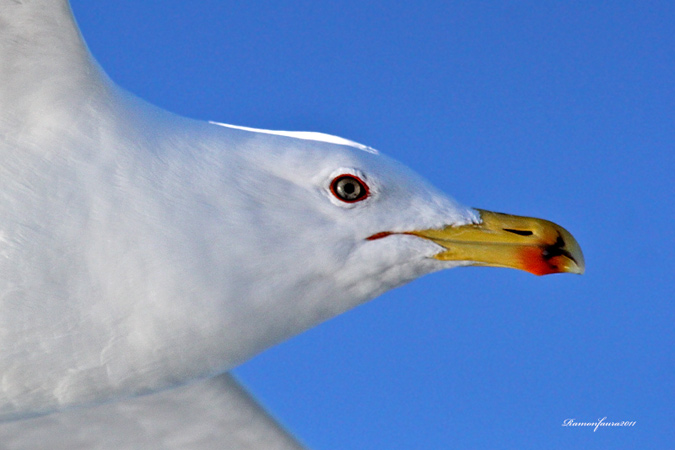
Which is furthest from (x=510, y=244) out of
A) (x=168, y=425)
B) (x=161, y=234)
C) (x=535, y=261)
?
(x=168, y=425)

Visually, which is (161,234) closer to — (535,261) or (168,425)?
(535,261)

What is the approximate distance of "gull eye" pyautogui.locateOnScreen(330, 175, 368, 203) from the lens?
9.52ft

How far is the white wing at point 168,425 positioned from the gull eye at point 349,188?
1884mm

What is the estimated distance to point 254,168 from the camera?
113 inches

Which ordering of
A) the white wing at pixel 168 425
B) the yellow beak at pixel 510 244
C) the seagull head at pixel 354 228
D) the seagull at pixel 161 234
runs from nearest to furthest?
the seagull at pixel 161 234, the seagull head at pixel 354 228, the yellow beak at pixel 510 244, the white wing at pixel 168 425

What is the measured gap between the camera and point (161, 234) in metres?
2.67

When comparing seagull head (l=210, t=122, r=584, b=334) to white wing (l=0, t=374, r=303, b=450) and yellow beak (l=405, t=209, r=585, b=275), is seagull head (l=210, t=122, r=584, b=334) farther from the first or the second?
white wing (l=0, t=374, r=303, b=450)

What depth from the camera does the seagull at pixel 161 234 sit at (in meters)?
2.64

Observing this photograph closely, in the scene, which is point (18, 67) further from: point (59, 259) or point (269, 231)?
point (269, 231)

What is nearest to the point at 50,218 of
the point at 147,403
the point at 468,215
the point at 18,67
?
the point at 18,67

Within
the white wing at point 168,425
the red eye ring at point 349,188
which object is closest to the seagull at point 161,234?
the red eye ring at point 349,188

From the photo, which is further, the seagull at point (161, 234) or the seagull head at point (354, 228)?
the seagull head at point (354, 228)

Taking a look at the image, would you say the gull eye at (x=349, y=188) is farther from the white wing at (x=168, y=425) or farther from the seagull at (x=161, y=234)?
the white wing at (x=168, y=425)

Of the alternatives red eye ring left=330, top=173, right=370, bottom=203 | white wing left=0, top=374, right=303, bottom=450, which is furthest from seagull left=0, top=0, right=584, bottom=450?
white wing left=0, top=374, right=303, bottom=450
